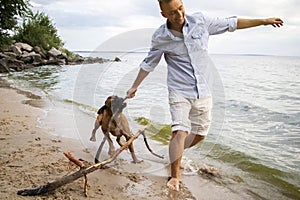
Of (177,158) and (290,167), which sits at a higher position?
(177,158)

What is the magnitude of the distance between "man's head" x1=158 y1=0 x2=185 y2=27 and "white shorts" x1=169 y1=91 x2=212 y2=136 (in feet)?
2.45

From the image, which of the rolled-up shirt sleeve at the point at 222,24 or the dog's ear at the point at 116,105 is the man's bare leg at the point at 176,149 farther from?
the rolled-up shirt sleeve at the point at 222,24

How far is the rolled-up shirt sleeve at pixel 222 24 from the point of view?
3867mm

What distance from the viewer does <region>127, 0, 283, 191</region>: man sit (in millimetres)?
3744

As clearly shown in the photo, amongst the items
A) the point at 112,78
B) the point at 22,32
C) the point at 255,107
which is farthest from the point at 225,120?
the point at 22,32

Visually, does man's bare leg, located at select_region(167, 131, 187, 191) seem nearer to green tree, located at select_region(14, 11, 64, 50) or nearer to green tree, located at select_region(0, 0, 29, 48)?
green tree, located at select_region(0, 0, 29, 48)

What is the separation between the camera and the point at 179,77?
12.6 feet

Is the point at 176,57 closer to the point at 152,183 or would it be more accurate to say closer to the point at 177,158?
the point at 177,158

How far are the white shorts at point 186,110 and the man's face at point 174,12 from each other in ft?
2.46

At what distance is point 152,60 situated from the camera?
3957mm

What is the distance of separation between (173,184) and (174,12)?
179cm

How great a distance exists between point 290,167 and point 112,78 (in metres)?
3.57

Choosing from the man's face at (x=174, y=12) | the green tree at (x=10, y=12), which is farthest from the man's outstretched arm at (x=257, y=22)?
the green tree at (x=10, y=12)

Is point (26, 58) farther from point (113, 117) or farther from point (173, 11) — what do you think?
point (173, 11)
